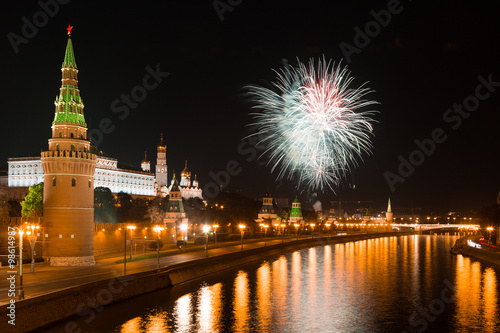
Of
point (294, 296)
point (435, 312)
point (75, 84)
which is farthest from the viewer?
point (75, 84)

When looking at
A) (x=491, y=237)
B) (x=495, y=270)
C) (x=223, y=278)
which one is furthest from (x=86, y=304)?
(x=491, y=237)

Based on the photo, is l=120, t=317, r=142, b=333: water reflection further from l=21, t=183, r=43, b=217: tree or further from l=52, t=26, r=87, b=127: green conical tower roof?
l=21, t=183, r=43, b=217: tree

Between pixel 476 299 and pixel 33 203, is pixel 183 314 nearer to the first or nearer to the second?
pixel 476 299

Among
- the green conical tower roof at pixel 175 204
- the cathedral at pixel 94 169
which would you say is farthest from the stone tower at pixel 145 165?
the green conical tower roof at pixel 175 204

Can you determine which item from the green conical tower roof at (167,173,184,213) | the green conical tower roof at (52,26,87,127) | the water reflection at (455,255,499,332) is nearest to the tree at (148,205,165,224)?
the green conical tower roof at (167,173,184,213)

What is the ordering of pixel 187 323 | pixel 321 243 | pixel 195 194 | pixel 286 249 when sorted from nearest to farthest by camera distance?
pixel 187 323 < pixel 286 249 < pixel 321 243 < pixel 195 194

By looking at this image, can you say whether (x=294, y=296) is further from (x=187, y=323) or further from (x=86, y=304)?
(x=86, y=304)
